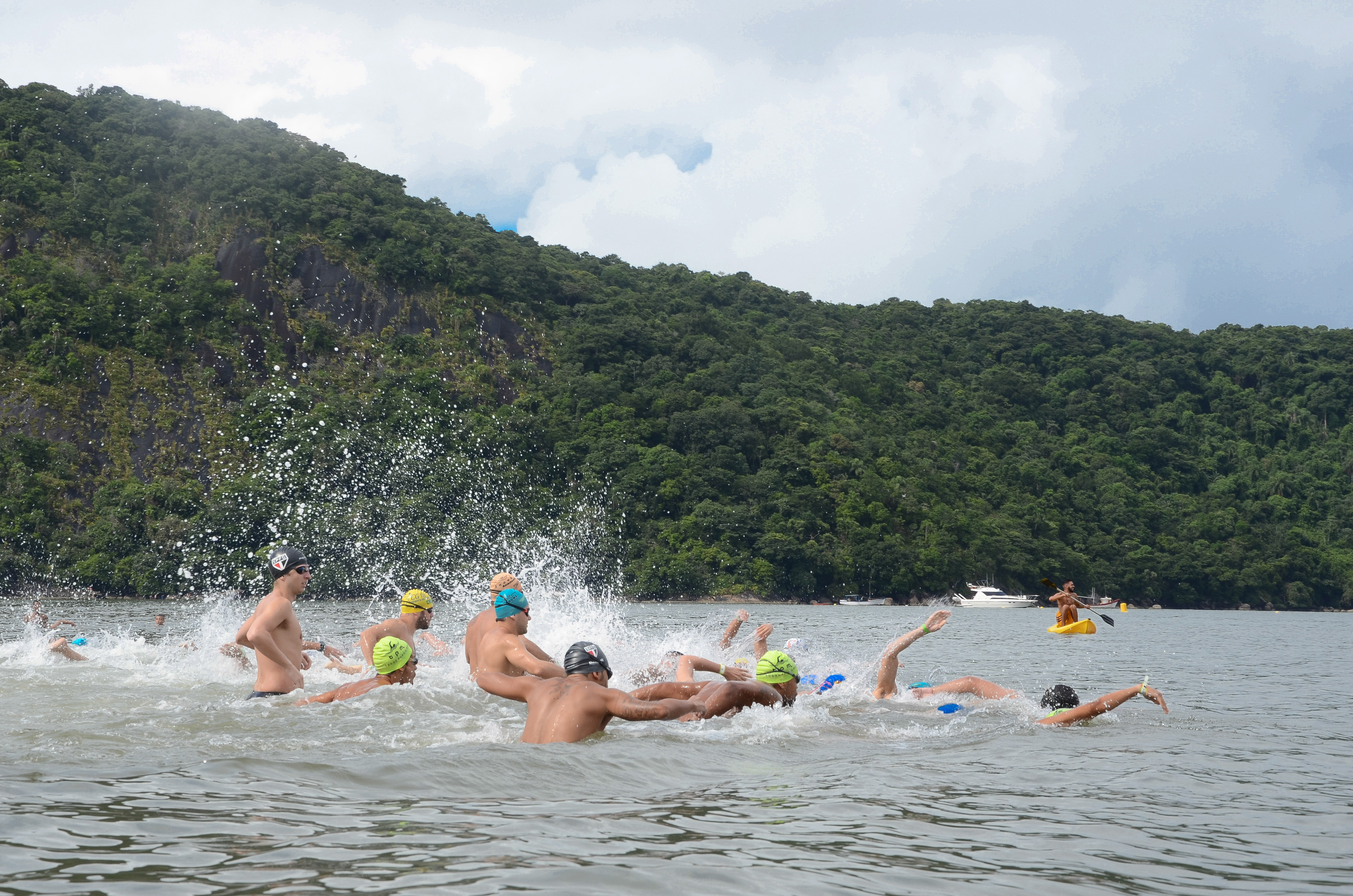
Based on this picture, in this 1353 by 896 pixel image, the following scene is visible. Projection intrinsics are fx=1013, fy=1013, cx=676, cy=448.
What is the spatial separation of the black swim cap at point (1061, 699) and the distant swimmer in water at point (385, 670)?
279 inches

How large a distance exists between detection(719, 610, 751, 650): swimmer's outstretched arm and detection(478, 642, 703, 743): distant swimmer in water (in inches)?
171

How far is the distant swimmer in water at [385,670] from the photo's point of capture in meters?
10.0

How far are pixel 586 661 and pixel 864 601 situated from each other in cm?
5923

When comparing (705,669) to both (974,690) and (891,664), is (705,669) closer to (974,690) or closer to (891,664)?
(891,664)

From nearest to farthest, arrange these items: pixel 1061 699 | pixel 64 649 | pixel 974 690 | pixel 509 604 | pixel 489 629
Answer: pixel 509 604, pixel 489 629, pixel 1061 699, pixel 974 690, pixel 64 649

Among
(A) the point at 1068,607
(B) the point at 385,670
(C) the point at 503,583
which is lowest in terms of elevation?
(B) the point at 385,670

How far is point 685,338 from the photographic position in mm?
89125

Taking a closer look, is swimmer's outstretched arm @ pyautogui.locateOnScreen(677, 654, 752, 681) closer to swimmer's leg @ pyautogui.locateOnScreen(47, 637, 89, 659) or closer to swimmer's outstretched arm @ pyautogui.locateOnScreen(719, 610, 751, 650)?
swimmer's outstretched arm @ pyautogui.locateOnScreen(719, 610, 751, 650)

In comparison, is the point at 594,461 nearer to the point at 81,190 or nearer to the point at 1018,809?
the point at 81,190

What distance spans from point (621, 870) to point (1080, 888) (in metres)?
2.26

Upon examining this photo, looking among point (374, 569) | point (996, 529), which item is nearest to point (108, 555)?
point (374, 569)

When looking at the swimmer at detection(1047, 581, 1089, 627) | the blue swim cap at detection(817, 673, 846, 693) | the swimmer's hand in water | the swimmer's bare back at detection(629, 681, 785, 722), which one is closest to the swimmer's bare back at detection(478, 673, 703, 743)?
the swimmer's bare back at detection(629, 681, 785, 722)

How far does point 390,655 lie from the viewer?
10.1 m

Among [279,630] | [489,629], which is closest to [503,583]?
[489,629]
